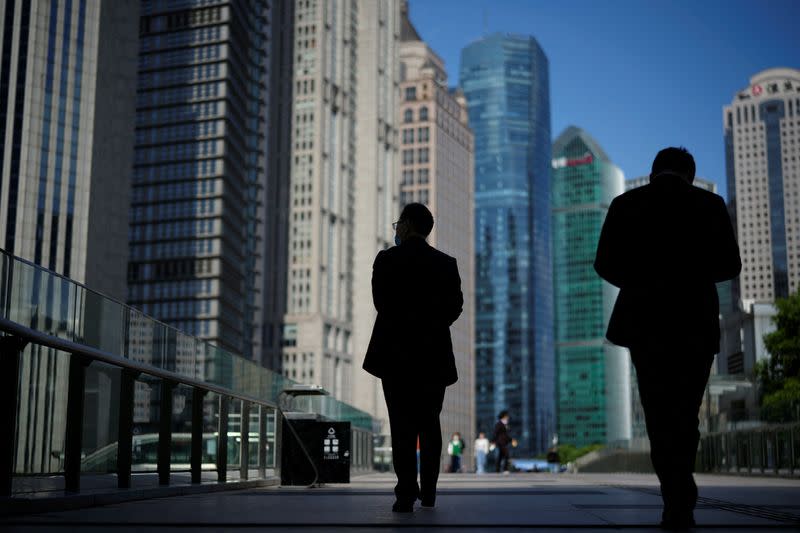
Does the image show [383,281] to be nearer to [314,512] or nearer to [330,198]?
[314,512]

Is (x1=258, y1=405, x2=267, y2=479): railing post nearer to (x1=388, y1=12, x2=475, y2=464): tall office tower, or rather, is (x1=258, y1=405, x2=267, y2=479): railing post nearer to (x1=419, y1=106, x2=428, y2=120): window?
(x1=388, y1=12, x2=475, y2=464): tall office tower

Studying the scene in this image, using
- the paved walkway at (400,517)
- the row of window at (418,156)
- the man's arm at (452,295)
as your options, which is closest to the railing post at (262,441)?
the paved walkway at (400,517)

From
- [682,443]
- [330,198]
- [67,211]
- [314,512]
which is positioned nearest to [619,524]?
[682,443]

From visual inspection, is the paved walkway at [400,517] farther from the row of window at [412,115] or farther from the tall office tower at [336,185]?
the row of window at [412,115]

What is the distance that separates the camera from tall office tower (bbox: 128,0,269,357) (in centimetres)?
11200

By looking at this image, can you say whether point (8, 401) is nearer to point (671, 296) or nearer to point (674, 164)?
point (671, 296)

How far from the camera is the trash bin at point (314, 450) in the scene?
1347 cm

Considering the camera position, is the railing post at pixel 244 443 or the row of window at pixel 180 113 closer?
the railing post at pixel 244 443

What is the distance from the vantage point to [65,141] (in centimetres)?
8406

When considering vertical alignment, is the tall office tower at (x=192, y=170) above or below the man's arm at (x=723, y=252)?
above

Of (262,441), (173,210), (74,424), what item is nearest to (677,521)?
(74,424)

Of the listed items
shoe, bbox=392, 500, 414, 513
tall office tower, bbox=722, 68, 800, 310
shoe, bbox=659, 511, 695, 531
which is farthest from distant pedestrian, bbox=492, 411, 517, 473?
tall office tower, bbox=722, 68, 800, 310

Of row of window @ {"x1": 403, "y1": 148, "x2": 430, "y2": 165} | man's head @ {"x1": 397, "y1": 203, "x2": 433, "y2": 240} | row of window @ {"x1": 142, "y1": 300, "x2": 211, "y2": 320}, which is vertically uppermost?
row of window @ {"x1": 403, "y1": 148, "x2": 430, "y2": 165}

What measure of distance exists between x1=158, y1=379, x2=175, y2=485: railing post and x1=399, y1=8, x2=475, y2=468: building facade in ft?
481
